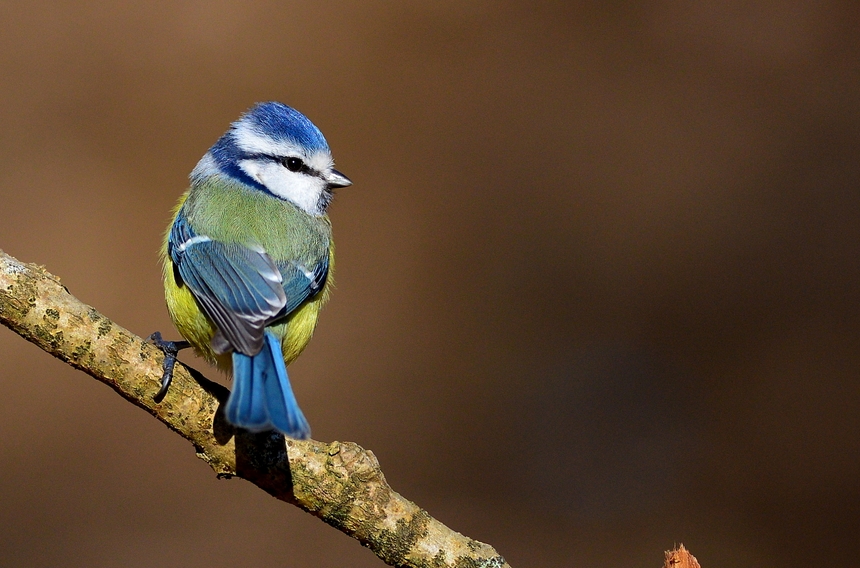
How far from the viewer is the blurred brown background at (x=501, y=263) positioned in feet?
11.7

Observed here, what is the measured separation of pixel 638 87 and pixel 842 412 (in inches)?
75.6

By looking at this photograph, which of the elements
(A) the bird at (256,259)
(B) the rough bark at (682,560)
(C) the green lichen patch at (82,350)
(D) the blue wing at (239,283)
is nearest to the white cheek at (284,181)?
(A) the bird at (256,259)

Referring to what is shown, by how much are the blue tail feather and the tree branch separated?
5.4 inches

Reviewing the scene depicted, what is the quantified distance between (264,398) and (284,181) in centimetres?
87

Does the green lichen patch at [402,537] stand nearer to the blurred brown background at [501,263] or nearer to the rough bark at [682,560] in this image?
the rough bark at [682,560]

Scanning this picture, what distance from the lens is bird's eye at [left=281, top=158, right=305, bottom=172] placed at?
7.55ft

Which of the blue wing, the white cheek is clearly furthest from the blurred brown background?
the blue wing

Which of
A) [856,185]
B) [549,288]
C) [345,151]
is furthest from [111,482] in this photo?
[856,185]

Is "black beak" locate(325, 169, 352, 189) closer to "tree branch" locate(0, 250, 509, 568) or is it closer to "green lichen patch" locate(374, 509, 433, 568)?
"tree branch" locate(0, 250, 509, 568)

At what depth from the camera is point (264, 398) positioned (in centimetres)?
159

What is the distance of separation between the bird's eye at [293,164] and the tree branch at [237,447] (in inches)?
28.5

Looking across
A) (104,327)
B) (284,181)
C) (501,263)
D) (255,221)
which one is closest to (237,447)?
(104,327)

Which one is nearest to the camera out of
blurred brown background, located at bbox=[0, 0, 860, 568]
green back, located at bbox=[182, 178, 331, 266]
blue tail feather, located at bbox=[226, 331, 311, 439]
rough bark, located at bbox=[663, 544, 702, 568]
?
blue tail feather, located at bbox=[226, 331, 311, 439]

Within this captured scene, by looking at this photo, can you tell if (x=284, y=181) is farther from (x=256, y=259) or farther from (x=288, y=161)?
(x=256, y=259)
